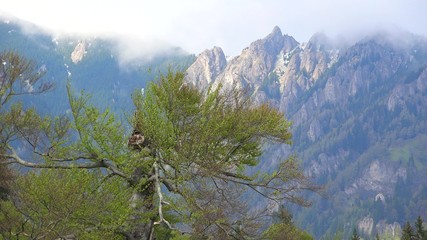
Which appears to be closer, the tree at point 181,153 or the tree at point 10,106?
the tree at point 181,153

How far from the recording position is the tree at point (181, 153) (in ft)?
49.0

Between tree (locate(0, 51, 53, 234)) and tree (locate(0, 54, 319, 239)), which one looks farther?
tree (locate(0, 51, 53, 234))

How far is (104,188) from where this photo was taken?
49.2ft

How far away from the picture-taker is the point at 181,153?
1484cm

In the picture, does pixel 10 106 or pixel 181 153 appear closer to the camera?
pixel 181 153

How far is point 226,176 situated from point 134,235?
3980 mm

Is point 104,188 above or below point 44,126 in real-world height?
below

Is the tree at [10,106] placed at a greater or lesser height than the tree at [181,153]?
greater

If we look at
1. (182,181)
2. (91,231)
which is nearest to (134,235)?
(91,231)

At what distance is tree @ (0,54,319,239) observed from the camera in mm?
14930

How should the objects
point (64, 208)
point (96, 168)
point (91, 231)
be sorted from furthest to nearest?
point (96, 168) → point (91, 231) → point (64, 208)

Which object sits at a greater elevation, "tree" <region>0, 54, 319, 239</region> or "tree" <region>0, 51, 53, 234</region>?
"tree" <region>0, 51, 53, 234</region>

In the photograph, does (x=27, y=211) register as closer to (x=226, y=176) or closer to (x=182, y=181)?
(x=182, y=181)

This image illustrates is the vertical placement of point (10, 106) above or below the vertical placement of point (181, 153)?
above
